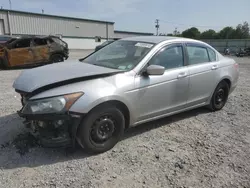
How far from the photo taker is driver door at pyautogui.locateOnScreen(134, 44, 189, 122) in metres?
3.32

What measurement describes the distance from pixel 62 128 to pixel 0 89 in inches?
188

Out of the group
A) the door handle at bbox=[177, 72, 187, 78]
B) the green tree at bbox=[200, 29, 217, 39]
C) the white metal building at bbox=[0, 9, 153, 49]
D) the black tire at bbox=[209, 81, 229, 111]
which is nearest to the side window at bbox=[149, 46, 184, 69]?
the door handle at bbox=[177, 72, 187, 78]

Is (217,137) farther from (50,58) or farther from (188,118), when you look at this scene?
(50,58)

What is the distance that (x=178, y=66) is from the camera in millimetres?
3844

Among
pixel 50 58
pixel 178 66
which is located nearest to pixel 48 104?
pixel 178 66

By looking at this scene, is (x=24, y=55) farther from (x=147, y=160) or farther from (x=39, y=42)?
(x=147, y=160)

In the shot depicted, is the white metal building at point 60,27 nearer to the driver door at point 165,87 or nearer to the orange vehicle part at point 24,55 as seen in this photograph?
the orange vehicle part at point 24,55

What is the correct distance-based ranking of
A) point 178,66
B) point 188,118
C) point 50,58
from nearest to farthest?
point 178,66 < point 188,118 < point 50,58

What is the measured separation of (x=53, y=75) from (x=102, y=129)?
982mm

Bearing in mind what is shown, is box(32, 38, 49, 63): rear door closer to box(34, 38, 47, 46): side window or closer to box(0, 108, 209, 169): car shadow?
box(34, 38, 47, 46): side window

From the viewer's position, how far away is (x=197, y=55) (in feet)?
14.0

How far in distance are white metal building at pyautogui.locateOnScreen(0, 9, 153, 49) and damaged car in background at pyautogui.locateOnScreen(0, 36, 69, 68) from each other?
23.4 meters

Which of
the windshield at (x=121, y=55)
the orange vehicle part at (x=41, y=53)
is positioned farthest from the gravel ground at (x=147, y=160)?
the orange vehicle part at (x=41, y=53)

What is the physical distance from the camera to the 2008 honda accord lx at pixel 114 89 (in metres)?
2.71
